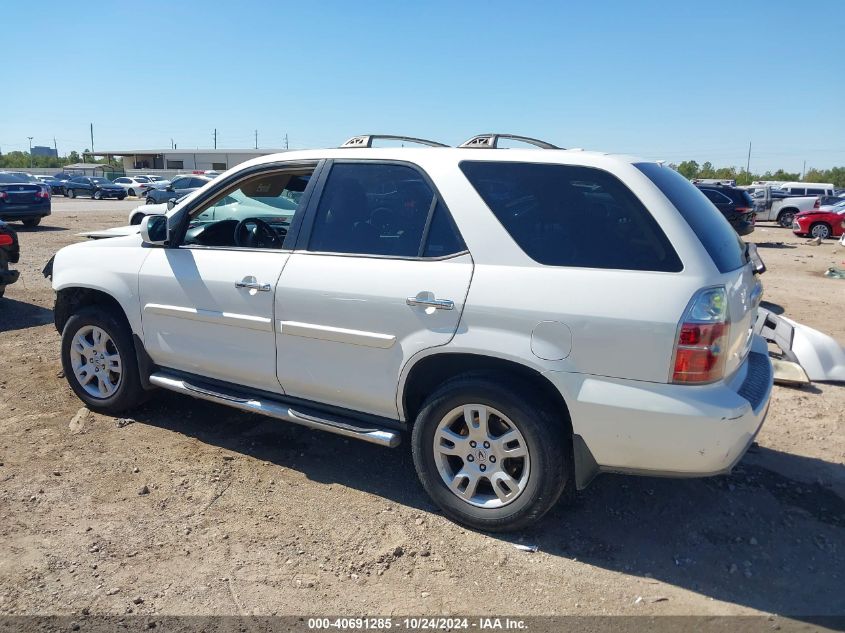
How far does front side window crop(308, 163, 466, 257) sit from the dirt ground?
1437mm

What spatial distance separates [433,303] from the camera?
3395 mm

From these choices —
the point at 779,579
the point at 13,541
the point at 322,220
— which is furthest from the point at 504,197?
the point at 13,541

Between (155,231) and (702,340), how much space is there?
11.2 ft

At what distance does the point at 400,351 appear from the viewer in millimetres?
3535

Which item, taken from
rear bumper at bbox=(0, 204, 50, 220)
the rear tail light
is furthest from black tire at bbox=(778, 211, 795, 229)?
the rear tail light

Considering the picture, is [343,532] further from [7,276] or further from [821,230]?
[821,230]

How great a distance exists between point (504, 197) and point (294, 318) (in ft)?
4.46

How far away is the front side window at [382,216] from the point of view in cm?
356

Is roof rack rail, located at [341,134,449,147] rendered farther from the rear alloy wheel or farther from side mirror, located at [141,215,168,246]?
the rear alloy wheel

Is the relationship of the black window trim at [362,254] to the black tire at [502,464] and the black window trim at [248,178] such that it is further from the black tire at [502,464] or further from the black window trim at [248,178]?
the black tire at [502,464]

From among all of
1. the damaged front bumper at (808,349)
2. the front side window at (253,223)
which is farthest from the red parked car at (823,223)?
the front side window at (253,223)

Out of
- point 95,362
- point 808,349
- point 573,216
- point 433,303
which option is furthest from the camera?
point 808,349

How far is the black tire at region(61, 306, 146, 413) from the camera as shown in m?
4.72

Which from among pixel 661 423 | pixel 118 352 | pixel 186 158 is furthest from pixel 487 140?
A: pixel 186 158
